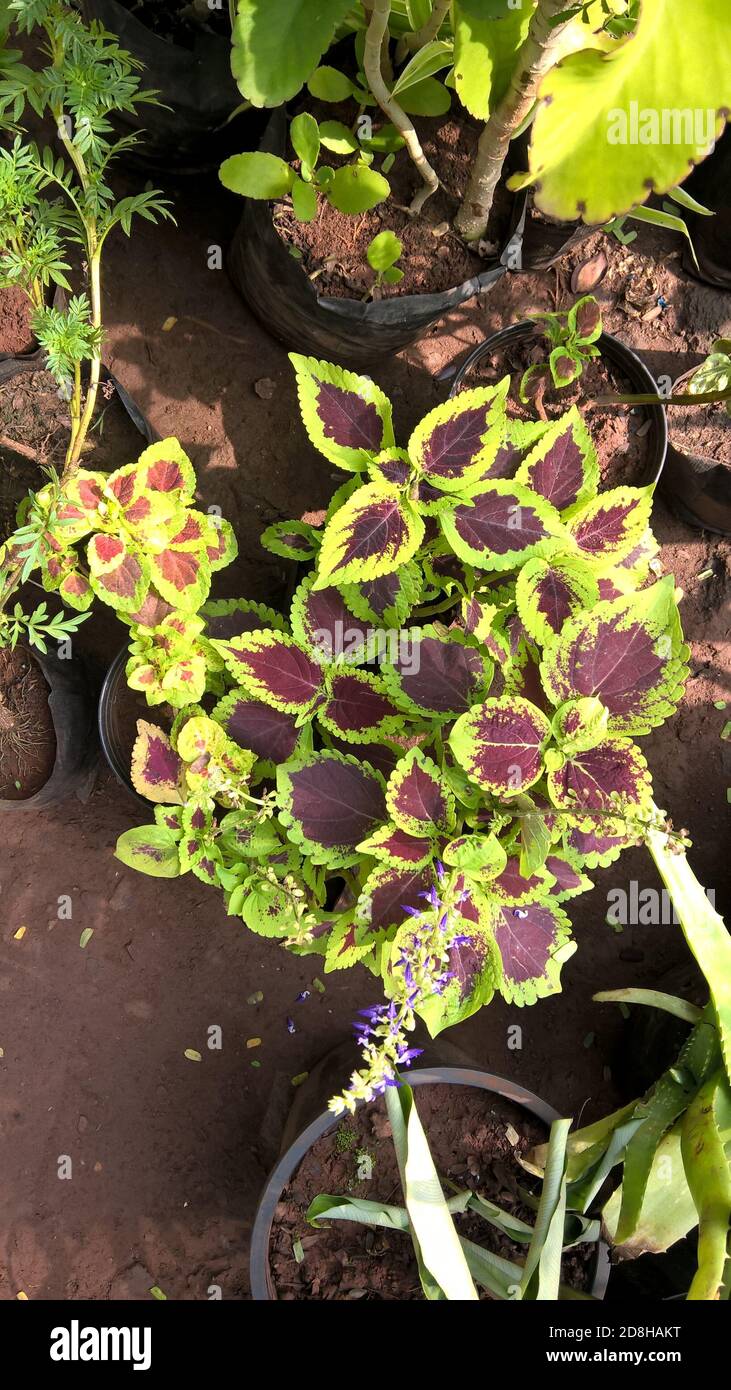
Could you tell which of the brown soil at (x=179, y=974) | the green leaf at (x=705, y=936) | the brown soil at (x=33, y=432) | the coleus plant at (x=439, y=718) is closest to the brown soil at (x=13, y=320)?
the brown soil at (x=33, y=432)

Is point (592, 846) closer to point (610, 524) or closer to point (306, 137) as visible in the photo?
point (610, 524)

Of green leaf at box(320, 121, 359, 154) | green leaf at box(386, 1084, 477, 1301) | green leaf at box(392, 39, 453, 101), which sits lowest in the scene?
green leaf at box(386, 1084, 477, 1301)

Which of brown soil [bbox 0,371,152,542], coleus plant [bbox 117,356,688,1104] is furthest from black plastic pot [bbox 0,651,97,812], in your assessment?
coleus plant [bbox 117,356,688,1104]

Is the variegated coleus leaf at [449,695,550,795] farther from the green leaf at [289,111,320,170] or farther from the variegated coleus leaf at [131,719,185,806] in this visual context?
the green leaf at [289,111,320,170]

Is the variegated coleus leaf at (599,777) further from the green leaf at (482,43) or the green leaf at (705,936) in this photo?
the green leaf at (482,43)

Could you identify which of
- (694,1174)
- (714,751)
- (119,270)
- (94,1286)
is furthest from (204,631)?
(94,1286)

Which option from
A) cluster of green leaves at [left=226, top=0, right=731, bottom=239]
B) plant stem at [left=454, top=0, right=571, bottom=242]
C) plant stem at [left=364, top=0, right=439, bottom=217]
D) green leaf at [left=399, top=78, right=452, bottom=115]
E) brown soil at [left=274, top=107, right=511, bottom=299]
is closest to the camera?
cluster of green leaves at [left=226, top=0, right=731, bottom=239]
